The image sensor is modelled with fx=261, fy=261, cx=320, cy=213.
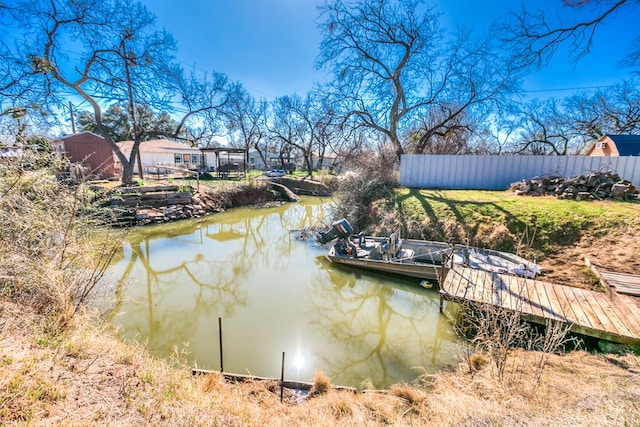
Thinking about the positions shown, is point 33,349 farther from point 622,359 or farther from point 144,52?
point 144,52

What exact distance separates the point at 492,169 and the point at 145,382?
11.9 meters

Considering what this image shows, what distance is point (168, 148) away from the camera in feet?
92.6

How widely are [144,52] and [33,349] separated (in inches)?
606

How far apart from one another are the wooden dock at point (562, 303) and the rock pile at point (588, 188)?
4.55m

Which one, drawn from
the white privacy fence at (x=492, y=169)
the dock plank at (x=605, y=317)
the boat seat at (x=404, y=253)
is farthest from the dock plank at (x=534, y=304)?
the white privacy fence at (x=492, y=169)

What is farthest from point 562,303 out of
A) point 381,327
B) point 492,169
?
point 492,169

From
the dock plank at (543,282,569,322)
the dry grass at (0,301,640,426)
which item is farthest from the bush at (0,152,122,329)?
the dock plank at (543,282,569,322)

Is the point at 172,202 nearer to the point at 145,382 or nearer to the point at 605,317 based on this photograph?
the point at 145,382

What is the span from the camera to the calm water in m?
3.93

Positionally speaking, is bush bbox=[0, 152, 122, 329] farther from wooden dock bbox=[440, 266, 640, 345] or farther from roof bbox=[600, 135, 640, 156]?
roof bbox=[600, 135, 640, 156]

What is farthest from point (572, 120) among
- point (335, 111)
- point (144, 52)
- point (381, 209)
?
point (144, 52)

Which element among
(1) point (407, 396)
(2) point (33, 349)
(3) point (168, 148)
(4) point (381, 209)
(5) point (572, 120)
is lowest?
(1) point (407, 396)

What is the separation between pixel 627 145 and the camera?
49.1 ft

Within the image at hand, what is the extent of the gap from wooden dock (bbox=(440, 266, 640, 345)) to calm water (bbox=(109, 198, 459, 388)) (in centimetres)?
77
